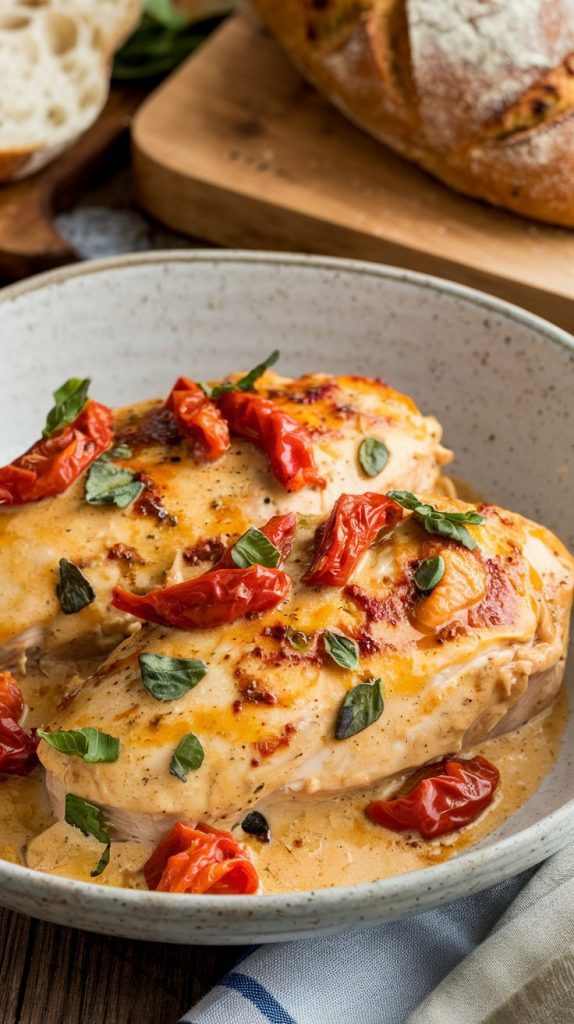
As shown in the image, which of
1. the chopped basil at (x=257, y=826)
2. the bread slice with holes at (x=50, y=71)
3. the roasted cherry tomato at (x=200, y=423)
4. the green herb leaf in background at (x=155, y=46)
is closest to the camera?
the chopped basil at (x=257, y=826)

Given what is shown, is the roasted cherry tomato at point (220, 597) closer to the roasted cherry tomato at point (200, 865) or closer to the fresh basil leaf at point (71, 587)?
the fresh basil leaf at point (71, 587)

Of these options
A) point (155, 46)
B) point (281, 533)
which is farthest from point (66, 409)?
point (155, 46)

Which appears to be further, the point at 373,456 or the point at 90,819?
the point at 373,456

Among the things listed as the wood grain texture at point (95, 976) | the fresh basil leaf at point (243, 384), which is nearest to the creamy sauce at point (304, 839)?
the wood grain texture at point (95, 976)

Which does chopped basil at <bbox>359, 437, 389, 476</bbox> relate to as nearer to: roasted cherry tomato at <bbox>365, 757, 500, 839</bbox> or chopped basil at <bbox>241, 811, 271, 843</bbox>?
roasted cherry tomato at <bbox>365, 757, 500, 839</bbox>

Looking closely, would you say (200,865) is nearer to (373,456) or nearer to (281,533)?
(281,533)

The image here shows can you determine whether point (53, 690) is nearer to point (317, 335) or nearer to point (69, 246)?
point (317, 335)

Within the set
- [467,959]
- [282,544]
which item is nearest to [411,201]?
[282,544]
